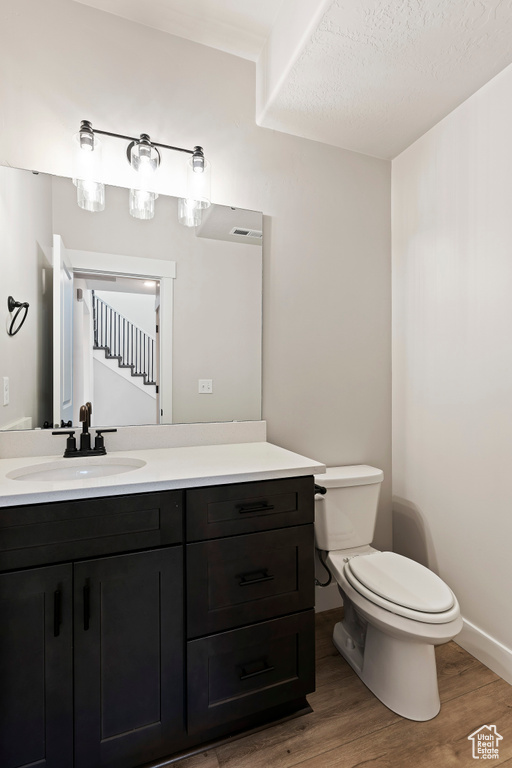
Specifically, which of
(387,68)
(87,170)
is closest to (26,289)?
(87,170)

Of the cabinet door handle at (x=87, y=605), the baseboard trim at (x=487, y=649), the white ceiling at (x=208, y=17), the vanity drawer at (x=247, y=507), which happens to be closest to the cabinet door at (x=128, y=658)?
the cabinet door handle at (x=87, y=605)

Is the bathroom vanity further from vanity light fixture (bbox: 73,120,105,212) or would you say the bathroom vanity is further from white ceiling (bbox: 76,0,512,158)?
white ceiling (bbox: 76,0,512,158)

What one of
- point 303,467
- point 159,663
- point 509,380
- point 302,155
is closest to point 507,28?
point 302,155

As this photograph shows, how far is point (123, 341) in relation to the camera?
5.49ft

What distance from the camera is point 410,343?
7.03 feet

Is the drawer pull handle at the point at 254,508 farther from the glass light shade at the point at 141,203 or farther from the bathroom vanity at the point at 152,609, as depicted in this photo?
the glass light shade at the point at 141,203

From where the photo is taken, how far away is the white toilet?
1.36m

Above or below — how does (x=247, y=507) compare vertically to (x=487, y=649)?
above

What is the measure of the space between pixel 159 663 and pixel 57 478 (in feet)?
2.24

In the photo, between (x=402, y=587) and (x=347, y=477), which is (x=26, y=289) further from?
(x=402, y=587)

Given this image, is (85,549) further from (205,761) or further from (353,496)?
(353,496)

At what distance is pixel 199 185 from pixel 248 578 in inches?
62.9

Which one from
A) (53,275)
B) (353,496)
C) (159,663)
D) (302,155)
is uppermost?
(302,155)

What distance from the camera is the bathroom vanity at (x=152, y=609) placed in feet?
3.51
